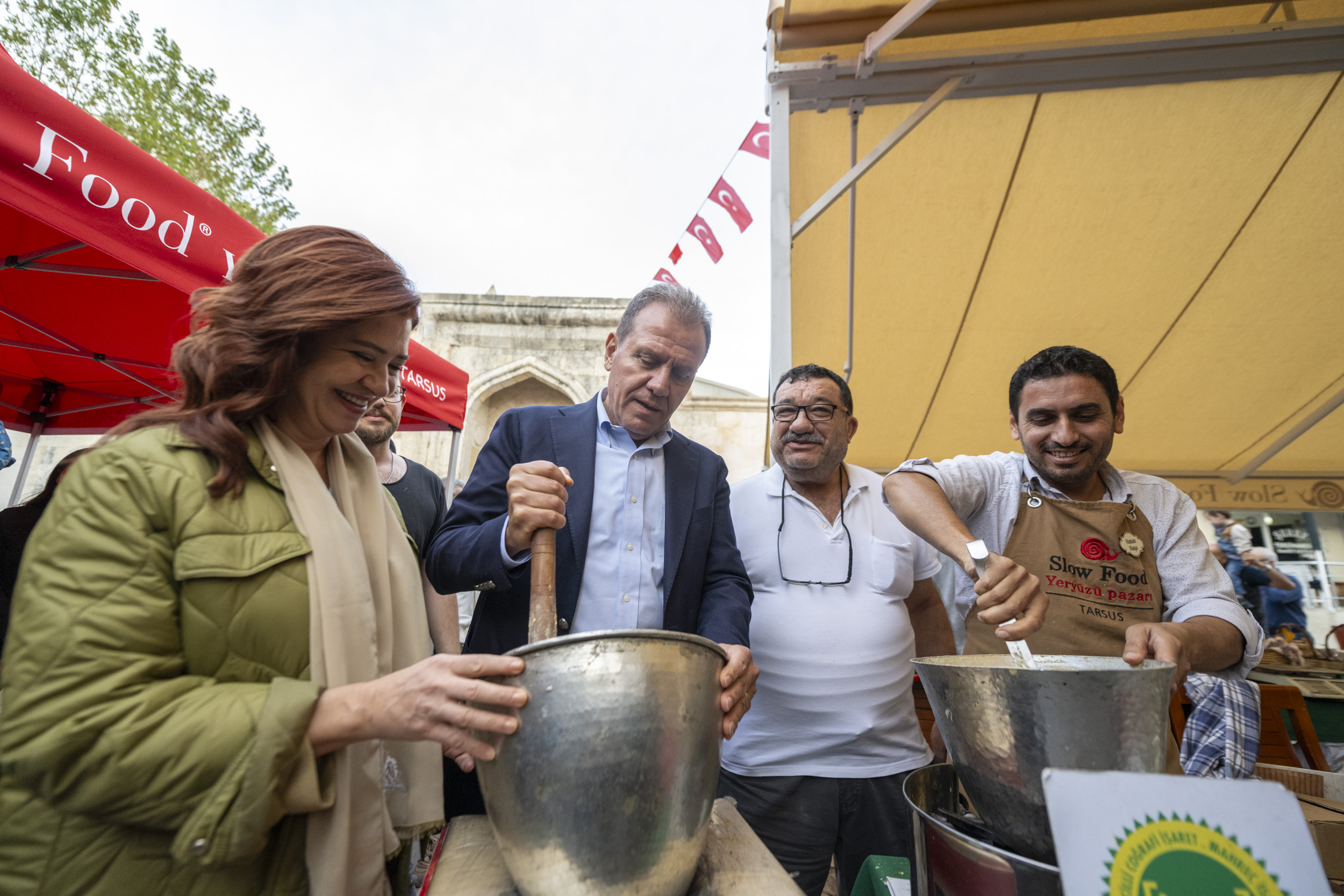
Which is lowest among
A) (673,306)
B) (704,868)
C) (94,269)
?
(704,868)

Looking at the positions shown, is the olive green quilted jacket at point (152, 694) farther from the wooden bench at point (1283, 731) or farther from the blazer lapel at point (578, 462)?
the wooden bench at point (1283, 731)

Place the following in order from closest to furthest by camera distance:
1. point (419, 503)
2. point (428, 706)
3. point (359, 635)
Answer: point (428, 706) → point (359, 635) → point (419, 503)

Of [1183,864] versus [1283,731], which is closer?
[1183,864]

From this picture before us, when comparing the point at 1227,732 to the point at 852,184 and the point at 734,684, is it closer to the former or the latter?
the point at 734,684

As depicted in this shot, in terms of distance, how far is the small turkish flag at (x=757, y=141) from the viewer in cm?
475

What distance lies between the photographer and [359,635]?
95 centimetres

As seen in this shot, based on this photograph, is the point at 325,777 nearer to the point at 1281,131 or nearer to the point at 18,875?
the point at 18,875

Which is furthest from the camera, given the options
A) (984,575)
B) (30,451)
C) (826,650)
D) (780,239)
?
(30,451)

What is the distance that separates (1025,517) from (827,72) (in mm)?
1882

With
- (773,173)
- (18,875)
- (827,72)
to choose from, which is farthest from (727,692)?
(827,72)

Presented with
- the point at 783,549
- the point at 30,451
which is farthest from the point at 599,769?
the point at 30,451

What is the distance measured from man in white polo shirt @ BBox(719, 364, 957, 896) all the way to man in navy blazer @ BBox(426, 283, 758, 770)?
42cm

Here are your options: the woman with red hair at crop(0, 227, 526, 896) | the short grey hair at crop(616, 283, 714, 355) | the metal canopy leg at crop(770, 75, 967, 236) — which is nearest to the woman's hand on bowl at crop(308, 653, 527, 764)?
the woman with red hair at crop(0, 227, 526, 896)

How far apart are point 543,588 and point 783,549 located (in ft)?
3.75
